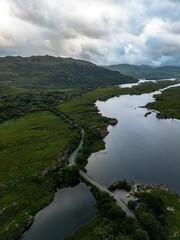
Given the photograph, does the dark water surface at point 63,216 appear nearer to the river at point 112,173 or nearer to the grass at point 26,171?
the river at point 112,173

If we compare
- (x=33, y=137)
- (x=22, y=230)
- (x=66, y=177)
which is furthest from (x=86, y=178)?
(x=33, y=137)

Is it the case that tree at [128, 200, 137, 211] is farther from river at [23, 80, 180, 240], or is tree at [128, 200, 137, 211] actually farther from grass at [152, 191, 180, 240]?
river at [23, 80, 180, 240]

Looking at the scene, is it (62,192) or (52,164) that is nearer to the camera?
(62,192)

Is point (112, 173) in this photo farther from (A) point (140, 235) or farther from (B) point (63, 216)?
(A) point (140, 235)

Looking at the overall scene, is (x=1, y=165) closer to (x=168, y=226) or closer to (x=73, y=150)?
(x=73, y=150)

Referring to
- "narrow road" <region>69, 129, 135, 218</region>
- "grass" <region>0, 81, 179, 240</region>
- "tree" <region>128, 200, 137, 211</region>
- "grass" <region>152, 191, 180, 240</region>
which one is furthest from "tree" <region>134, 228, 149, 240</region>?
"grass" <region>0, 81, 179, 240</region>

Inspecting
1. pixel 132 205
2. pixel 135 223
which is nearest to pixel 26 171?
pixel 132 205
